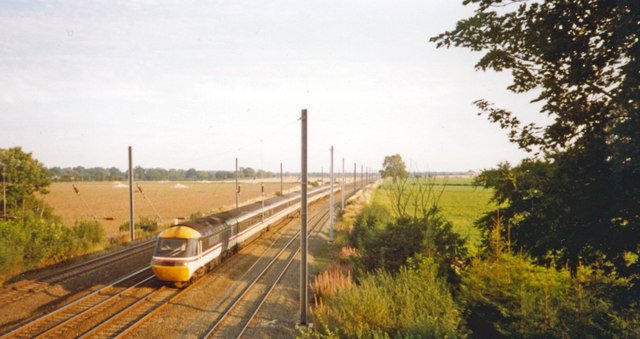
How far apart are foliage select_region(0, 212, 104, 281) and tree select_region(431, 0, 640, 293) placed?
19833 millimetres

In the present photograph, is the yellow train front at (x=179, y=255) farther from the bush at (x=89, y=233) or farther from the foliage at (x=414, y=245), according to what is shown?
the bush at (x=89, y=233)

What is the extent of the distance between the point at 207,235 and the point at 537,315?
1269 centimetres

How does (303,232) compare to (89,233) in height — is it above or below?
above

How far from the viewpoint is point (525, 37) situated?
562cm

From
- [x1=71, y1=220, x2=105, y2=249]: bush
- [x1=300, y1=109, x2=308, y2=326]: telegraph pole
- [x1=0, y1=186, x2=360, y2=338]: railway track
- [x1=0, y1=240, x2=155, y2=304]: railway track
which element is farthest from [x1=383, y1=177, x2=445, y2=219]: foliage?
[x1=71, y1=220, x2=105, y2=249]: bush

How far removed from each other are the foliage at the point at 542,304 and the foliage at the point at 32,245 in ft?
63.2

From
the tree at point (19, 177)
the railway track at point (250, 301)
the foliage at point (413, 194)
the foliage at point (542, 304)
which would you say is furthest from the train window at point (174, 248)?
the tree at point (19, 177)

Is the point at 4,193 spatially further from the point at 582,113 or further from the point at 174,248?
the point at 582,113

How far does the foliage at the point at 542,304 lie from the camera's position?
525 cm

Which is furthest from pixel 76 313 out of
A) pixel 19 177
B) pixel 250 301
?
pixel 19 177

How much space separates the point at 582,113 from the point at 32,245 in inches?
889

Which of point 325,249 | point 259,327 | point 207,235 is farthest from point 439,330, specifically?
point 325,249

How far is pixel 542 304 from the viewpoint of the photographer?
631 centimetres

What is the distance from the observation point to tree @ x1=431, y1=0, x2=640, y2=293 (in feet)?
14.2
